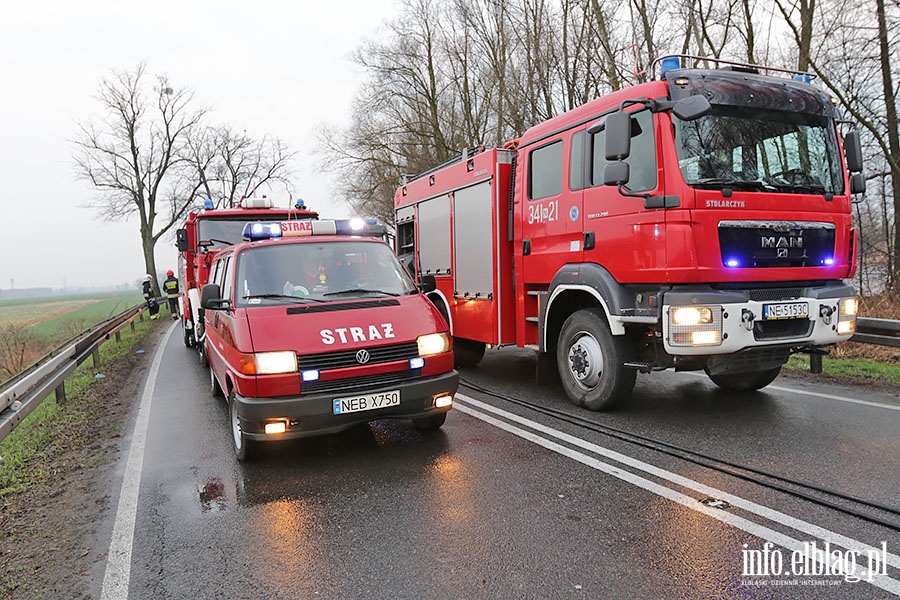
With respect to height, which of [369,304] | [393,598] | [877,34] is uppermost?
[877,34]

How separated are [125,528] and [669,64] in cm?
578

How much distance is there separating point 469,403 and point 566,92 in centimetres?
1404

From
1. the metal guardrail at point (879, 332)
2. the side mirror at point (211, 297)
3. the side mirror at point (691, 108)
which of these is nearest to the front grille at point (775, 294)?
the side mirror at point (691, 108)

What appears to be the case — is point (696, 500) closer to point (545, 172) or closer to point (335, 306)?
point (335, 306)

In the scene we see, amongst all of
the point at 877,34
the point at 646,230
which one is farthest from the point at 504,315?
the point at 877,34

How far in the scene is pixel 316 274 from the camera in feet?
18.2

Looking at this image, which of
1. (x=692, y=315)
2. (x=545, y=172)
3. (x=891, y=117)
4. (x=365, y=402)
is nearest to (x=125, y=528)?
(x=365, y=402)

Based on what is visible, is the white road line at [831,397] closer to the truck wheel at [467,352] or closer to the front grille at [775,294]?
the front grille at [775,294]

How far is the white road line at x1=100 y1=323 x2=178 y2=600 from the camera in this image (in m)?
3.19

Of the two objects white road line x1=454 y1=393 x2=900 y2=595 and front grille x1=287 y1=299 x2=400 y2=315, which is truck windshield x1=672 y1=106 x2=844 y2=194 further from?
front grille x1=287 y1=299 x2=400 y2=315

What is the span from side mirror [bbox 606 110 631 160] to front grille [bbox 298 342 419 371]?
2399 millimetres

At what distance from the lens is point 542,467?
4602 mm

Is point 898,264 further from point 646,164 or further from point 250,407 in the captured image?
point 250,407

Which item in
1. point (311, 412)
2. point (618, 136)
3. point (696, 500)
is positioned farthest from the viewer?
point (618, 136)
